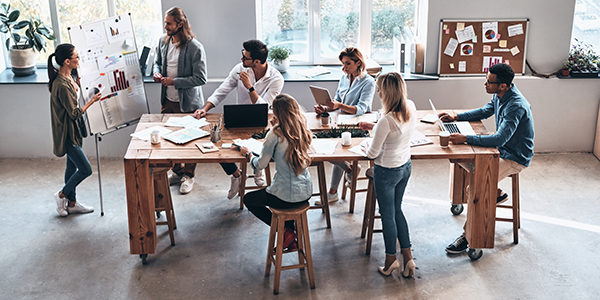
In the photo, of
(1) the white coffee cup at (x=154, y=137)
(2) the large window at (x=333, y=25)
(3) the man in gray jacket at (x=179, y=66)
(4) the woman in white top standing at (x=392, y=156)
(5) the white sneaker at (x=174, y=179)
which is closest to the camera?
(4) the woman in white top standing at (x=392, y=156)

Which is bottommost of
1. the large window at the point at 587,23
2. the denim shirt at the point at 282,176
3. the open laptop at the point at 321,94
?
the denim shirt at the point at 282,176

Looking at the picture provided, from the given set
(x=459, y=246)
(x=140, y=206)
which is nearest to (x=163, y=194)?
(x=140, y=206)

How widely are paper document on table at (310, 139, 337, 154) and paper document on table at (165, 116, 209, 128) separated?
97 centimetres

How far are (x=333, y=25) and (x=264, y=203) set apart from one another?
3054 mm

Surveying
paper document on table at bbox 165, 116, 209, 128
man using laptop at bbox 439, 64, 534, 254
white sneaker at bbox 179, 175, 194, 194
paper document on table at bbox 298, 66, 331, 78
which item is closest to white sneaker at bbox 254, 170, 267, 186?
white sneaker at bbox 179, 175, 194, 194

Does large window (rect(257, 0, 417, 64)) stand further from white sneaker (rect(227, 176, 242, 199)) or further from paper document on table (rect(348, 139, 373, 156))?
paper document on table (rect(348, 139, 373, 156))

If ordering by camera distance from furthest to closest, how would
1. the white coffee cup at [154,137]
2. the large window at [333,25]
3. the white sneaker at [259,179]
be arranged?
the large window at [333,25] < the white sneaker at [259,179] < the white coffee cup at [154,137]

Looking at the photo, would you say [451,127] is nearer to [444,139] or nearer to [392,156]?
[444,139]

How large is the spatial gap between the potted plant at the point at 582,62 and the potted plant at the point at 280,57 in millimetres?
2974

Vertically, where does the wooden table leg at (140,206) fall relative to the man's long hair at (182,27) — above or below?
below

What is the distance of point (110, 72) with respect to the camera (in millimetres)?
4762

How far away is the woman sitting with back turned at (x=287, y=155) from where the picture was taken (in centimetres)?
334

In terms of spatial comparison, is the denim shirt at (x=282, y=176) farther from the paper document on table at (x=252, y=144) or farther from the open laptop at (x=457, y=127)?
the open laptop at (x=457, y=127)

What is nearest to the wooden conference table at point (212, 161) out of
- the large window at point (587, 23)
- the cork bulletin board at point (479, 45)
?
the cork bulletin board at point (479, 45)
